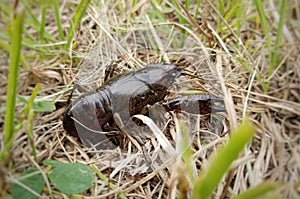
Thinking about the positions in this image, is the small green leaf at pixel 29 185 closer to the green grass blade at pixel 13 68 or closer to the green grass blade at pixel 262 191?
the green grass blade at pixel 13 68

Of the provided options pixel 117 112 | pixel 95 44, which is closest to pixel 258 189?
pixel 117 112

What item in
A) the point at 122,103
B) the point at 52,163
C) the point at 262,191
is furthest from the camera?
the point at 122,103

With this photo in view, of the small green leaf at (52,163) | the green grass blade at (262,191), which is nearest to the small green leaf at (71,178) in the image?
the small green leaf at (52,163)

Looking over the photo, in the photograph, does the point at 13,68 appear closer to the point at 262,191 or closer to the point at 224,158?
the point at 224,158

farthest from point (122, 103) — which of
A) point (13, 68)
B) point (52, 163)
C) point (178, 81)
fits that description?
point (13, 68)

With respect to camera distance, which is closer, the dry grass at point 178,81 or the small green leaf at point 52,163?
the small green leaf at point 52,163
